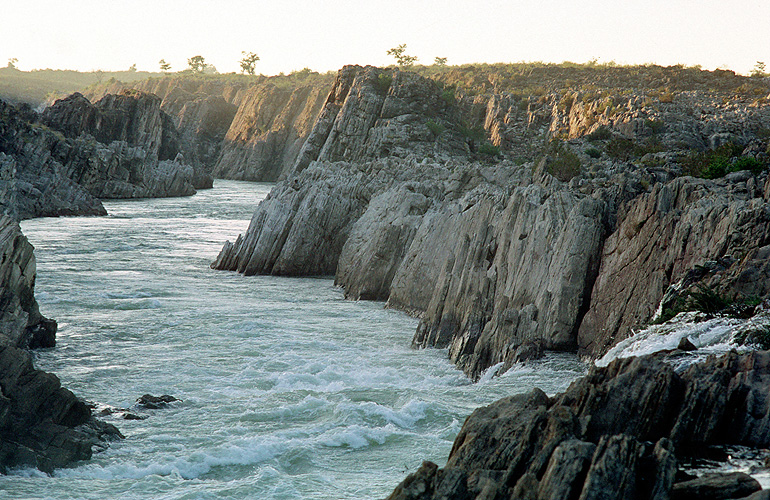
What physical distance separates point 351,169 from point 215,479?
86.6ft

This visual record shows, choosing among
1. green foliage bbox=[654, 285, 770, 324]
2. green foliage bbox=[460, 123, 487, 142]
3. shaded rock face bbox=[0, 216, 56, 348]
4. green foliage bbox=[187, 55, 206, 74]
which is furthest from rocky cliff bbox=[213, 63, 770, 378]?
green foliage bbox=[187, 55, 206, 74]

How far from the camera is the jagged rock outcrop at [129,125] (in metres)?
72.2

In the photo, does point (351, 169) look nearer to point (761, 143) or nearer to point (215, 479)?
point (761, 143)

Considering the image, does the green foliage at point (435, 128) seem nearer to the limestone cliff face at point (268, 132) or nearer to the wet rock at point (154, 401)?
the wet rock at point (154, 401)

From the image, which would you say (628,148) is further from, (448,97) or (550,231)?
(448,97)

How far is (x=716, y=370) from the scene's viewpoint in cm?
860

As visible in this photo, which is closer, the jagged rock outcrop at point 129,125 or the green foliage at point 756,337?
the green foliage at point 756,337

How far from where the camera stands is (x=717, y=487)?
21.2ft

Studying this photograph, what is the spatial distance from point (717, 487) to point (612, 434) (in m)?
1.56

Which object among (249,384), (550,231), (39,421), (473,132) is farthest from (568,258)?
(473,132)

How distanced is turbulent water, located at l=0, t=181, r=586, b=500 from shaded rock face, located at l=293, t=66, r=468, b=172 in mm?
28049

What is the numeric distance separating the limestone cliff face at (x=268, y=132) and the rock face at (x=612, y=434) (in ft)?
307

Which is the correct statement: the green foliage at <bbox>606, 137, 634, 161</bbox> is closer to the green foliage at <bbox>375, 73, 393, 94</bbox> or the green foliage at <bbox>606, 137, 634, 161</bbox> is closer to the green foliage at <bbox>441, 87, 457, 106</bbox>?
the green foliage at <bbox>441, 87, 457, 106</bbox>

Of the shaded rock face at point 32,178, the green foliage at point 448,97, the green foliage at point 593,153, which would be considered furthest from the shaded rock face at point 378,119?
the green foliage at point 593,153
